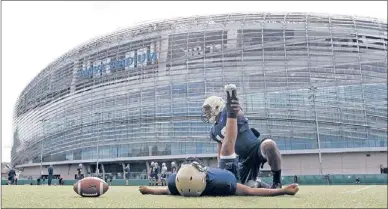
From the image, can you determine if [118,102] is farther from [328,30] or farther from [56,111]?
[328,30]

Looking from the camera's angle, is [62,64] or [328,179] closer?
[328,179]

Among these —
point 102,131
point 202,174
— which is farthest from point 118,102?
point 202,174

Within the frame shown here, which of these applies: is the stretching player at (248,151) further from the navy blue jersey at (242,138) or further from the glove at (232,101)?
the glove at (232,101)

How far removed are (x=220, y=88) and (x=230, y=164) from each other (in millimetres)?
40025

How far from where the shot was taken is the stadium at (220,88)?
4372cm

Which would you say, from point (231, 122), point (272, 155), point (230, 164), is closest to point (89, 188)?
point (230, 164)

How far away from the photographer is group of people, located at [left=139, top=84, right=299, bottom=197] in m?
7.16

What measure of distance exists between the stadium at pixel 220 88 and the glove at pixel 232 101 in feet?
114

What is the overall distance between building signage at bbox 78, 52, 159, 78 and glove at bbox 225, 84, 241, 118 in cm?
4370

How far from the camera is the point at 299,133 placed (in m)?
45.0

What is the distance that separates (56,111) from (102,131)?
34.9ft

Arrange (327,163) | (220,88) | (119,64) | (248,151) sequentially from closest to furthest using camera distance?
1. (248,151)
2. (327,163)
3. (220,88)
4. (119,64)

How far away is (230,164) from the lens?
313 inches

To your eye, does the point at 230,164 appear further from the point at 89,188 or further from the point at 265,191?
the point at 89,188
